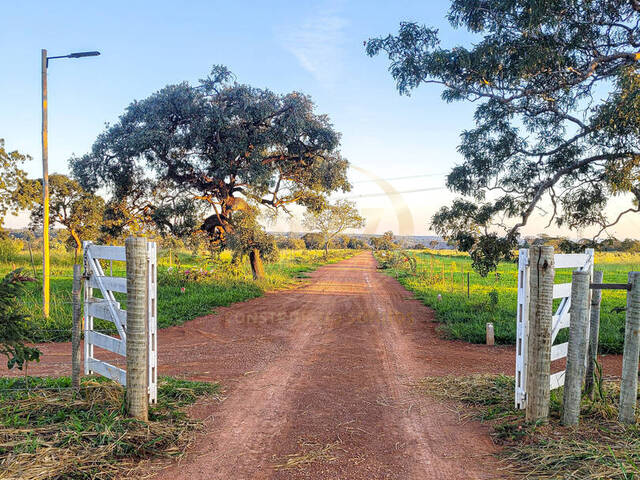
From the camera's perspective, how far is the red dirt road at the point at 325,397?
145 inches

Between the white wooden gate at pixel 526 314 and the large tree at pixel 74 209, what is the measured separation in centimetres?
3102

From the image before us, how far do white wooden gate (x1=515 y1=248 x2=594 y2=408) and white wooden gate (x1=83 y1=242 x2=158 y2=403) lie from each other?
13.7ft

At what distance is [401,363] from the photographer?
7195 mm

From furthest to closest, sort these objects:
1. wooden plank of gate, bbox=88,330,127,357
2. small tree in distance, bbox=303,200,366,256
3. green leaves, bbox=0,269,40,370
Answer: small tree in distance, bbox=303,200,366,256, wooden plank of gate, bbox=88,330,127,357, green leaves, bbox=0,269,40,370

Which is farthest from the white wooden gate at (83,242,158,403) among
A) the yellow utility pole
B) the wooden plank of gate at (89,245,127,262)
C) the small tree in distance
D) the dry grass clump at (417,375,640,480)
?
the small tree in distance

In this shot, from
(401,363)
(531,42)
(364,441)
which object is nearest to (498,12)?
(531,42)

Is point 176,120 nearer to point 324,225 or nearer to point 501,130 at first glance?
point 501,130

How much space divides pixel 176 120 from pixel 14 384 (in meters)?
13.4

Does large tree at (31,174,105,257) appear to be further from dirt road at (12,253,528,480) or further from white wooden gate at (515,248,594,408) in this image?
white wooden gate at (515,248,594,408)

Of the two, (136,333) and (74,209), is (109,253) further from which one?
(74,209)

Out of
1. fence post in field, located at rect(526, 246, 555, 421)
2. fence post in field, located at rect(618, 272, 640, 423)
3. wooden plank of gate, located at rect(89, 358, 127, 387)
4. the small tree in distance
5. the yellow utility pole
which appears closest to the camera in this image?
fence post in field, located at rect(618, 272, 640, 423)

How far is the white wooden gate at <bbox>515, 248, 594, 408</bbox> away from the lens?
15.1ft

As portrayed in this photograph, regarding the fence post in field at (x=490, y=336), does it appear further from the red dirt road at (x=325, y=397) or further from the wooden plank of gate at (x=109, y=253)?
the wooden plank of gate at (x=109, y=253)

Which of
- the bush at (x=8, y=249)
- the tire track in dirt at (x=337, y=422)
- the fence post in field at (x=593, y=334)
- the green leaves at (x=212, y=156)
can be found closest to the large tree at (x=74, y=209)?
the bush at (x=8, y=249)
